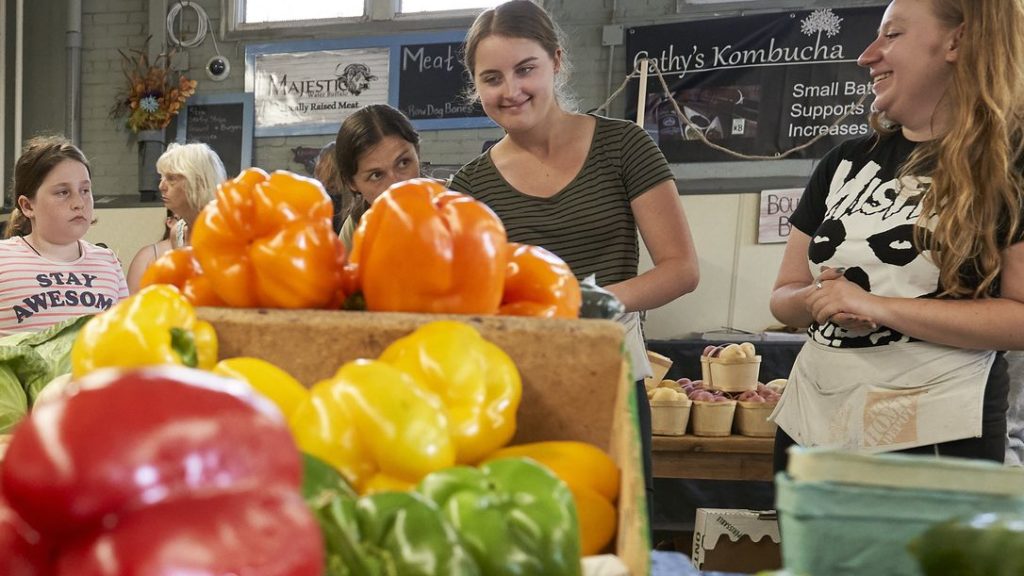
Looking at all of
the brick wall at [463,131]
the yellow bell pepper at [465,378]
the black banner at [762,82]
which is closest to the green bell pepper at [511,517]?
the yellow bell pepper at [465,378]

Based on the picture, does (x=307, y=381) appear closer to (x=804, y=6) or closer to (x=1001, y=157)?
(x=1001, y=157)

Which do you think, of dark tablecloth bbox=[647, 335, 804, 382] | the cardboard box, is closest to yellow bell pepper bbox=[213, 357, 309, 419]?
the cardboard box

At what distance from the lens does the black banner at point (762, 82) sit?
6.64 m

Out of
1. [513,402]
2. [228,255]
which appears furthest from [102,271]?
[513,402]

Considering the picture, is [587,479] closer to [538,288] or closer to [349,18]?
[538,288]

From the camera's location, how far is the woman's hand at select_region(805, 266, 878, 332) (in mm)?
1726

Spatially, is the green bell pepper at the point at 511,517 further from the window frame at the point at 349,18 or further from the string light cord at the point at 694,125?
the window frame at the point at 349,18

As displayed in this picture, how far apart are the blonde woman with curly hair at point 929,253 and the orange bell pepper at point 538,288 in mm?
888

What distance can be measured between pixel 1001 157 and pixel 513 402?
4.14 ft

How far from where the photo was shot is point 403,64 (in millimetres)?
7758

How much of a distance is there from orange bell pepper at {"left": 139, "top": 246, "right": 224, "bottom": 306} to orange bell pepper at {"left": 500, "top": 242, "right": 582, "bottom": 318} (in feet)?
1.18

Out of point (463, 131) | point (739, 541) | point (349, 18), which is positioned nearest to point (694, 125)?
point (463, 131)

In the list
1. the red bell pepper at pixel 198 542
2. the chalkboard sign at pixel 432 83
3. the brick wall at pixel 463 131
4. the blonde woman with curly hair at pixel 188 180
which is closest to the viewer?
the red bell pepper at pixel 198 542

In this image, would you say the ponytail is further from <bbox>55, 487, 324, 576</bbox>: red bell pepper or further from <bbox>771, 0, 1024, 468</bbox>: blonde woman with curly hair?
<bbox>55, 487, 324, 576</bbox>: red bell pepper
